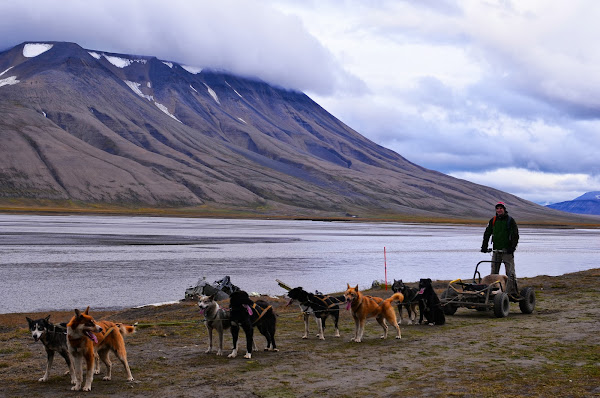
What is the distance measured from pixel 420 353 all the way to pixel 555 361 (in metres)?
2.71

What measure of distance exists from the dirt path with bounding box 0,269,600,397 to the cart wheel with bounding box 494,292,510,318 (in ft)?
0.95

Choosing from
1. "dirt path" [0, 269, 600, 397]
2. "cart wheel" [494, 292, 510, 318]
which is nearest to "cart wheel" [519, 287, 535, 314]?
"dirt path" [0, 269, 600, 397]

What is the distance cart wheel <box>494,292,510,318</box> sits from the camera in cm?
1800

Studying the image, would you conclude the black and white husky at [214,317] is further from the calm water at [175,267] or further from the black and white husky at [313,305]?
the calm water at [175,267]

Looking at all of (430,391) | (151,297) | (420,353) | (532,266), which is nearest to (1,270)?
(151,297)

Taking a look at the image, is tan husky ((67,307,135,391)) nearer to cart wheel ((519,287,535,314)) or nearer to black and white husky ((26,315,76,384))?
black and white husky ((26,315,76,384))

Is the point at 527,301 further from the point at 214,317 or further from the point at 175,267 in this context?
the point at 175,267

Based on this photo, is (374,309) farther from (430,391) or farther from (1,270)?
(1,270)

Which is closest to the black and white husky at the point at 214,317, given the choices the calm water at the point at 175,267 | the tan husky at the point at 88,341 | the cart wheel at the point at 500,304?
the tan husky at the point at 88,341

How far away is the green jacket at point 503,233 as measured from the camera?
18.4 meters

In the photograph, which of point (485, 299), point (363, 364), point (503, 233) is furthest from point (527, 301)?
point (363, 364)

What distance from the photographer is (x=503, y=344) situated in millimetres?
13648

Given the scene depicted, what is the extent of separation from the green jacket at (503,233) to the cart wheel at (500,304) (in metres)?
1.47

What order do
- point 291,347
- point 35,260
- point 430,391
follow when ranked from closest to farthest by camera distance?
1. point 430,391
2. point 291,347
3. point 35,260
